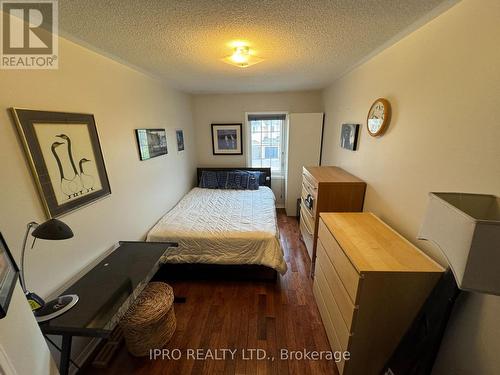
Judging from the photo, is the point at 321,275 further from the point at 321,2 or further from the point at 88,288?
the point at 321,2

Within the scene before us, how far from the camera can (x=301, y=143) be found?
3.52 m

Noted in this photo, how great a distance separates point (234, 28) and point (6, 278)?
1707 mm

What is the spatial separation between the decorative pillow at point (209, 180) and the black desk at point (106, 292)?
209 cm

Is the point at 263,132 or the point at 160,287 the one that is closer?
the point at 160,287

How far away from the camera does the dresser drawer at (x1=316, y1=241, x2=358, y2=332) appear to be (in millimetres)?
1196

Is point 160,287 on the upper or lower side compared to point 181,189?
lower

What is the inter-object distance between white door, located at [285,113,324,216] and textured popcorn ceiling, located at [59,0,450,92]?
4.31 feet

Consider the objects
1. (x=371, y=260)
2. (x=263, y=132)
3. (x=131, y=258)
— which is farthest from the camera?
(x=263, y=132)

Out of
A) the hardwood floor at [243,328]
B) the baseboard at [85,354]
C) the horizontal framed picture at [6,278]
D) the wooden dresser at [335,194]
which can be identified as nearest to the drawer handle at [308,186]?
the wooden dresser at [335,194]

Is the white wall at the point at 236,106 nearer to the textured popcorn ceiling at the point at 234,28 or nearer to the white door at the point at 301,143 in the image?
the white door at the point at 301,143

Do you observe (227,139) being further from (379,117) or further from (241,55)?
(379,117)

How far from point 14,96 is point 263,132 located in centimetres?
344

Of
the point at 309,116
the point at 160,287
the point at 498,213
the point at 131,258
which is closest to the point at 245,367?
the point at 160,287

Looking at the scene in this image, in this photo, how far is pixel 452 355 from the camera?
1.08 meters
